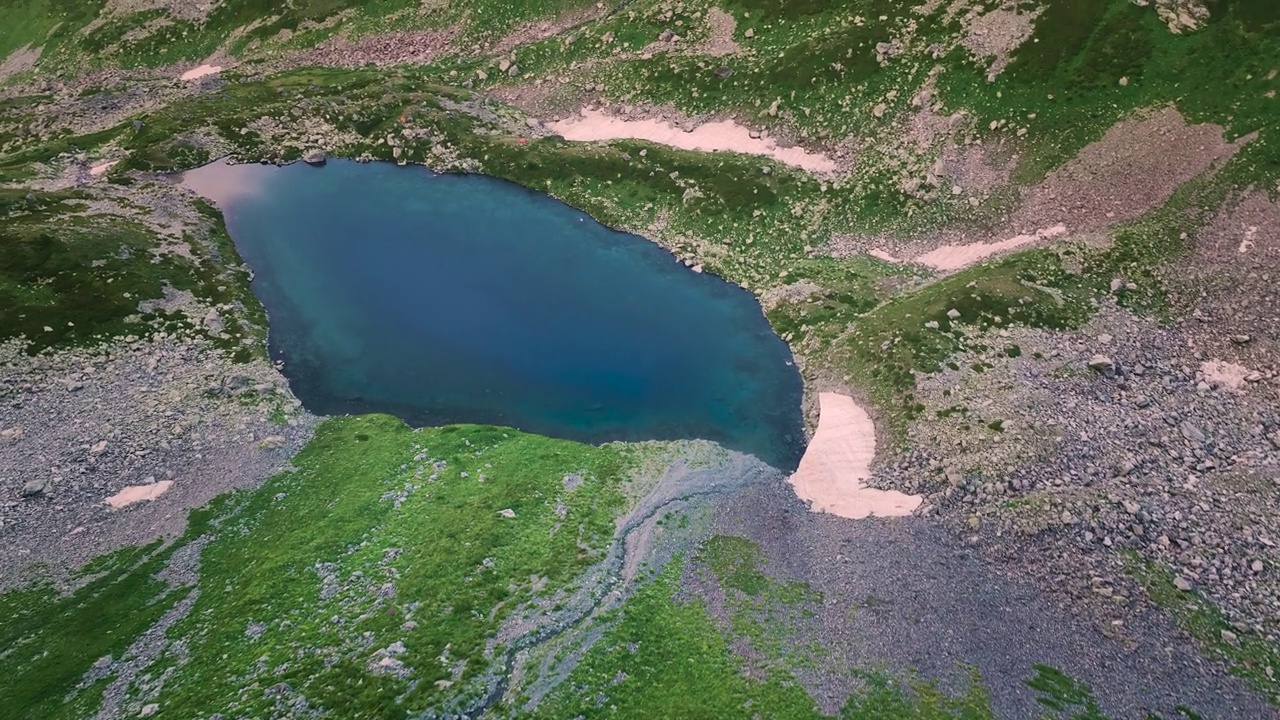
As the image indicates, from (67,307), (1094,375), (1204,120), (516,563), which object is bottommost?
(516,563)

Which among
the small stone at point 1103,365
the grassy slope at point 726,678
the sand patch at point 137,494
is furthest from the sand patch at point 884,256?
the sand patch at point 137,494

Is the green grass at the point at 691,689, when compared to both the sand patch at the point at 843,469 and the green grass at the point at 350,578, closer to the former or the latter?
the green grass at the point at 350,578

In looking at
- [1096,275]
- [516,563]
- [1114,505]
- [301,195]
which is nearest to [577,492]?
[516,563]

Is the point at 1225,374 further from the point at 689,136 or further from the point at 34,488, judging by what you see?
the point at 34,488

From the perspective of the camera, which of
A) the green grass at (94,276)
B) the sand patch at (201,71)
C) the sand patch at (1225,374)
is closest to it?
the sand patch at (1225,374)

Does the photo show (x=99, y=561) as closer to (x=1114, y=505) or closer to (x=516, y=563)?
(x=516, y=563)
